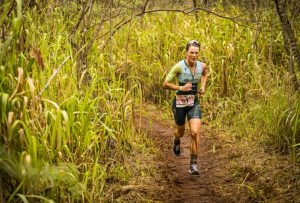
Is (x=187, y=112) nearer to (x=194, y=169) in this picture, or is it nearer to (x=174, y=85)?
(x=174, y=85)

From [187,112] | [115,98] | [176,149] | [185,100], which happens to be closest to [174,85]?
[185,100]

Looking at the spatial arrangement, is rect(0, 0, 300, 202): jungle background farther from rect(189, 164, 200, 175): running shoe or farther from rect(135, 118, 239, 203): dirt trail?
rect(189, 164, 200, 175): running shoe

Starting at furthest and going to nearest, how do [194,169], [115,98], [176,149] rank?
[176,149] → [115,98] → [194,169]

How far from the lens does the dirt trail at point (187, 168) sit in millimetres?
5309

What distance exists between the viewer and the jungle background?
12.0 ft

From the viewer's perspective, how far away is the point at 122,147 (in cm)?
618

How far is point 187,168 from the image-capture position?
6.38m

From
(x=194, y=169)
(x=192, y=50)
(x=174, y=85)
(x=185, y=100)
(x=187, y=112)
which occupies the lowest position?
(x=194, y=169)

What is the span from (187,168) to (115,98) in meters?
1.42

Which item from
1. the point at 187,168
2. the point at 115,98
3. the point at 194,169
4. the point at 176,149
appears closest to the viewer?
the point at 194,169

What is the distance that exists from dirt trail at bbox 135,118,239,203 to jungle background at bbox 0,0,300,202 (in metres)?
0.18

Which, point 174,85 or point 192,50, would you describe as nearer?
point 192,50

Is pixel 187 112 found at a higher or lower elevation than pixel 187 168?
higher

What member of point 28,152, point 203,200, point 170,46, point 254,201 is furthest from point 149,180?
point 170,46
